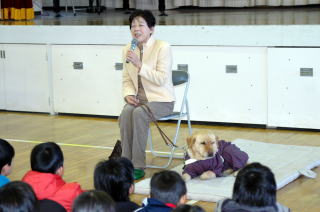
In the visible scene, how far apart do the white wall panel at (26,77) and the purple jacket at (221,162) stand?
313cm

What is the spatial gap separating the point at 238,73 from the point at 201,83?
39 cm

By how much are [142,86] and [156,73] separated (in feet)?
0.80

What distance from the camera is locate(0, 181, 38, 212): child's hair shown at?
7.61ft

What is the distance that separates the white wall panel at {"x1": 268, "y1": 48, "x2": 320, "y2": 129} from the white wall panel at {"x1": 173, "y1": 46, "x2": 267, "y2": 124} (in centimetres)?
10

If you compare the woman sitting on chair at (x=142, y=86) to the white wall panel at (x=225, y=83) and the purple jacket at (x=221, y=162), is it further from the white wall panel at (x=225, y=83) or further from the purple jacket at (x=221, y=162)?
the white wall panel at (x=225, y=83)

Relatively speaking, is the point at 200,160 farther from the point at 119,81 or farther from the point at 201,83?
the point at 119,81

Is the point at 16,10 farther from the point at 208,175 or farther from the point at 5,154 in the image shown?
the point at 5,154

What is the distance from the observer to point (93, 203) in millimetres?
2221

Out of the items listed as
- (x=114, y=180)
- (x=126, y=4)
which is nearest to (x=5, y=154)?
(x=114, y=180)

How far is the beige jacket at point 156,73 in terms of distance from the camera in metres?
4.69

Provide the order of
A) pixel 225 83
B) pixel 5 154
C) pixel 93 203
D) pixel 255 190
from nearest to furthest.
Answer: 1. pixel 93 203
2. pixel 255 190
3. pixel 5 154
4. pixel 225 83

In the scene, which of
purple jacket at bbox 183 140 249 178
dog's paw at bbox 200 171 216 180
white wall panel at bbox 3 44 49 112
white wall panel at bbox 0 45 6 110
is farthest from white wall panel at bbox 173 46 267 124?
white wall panel at bbox 0 45 6 110

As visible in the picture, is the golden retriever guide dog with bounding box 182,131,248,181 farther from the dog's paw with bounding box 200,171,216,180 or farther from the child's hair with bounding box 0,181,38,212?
the child's hair with bounding box 0,181,38,212

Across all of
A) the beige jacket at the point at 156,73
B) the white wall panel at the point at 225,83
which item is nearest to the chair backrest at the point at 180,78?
the beige jacket at the point at 156,73
